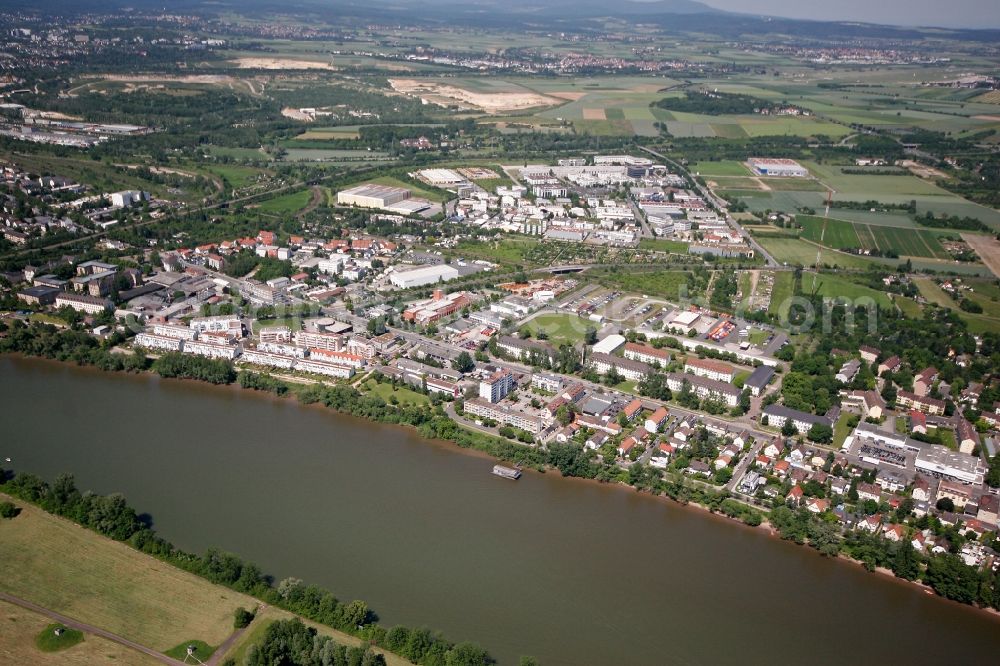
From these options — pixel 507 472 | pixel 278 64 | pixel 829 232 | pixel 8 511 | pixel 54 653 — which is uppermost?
pixel 278 64

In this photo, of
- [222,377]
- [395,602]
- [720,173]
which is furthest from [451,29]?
[395,602]

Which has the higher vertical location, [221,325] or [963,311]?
[963,311]

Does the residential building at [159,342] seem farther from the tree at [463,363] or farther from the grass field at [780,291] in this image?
the grass field at [780,291]

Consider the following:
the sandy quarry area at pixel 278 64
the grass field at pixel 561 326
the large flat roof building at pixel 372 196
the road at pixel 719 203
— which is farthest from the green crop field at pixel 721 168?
the sandy quarry area at pixel 278 64

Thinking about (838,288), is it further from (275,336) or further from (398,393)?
(275,336)

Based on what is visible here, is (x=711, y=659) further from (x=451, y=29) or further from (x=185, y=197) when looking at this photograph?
(x=451, y=29)

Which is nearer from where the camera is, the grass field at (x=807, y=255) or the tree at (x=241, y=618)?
the tree at (x=241, y=618)

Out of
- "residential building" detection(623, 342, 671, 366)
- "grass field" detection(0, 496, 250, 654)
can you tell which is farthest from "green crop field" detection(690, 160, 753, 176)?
"grass field" detection(0, 496, 250, 654)

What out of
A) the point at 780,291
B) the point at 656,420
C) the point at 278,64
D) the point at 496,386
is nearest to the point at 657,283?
the point at 780,291
